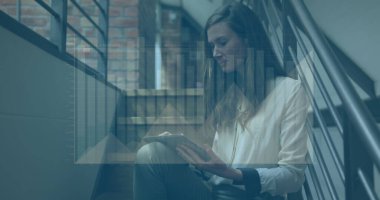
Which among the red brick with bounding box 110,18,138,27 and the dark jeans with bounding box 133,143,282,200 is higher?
the red brick with bounding box 110,18,138,27

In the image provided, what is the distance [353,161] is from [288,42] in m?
0.38

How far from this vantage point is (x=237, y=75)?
3.32 ft

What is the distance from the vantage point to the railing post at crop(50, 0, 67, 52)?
49.2 inches

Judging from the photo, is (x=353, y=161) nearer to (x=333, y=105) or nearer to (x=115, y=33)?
(x=333, y=105)

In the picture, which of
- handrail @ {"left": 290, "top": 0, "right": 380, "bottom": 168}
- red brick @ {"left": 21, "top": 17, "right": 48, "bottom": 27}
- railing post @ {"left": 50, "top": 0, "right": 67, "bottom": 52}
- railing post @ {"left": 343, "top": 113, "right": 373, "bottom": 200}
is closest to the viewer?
handrail @ {"left": 290, "top": 0, "right": 380, "bottom": 168}

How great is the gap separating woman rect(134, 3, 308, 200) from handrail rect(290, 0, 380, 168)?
0.11 meters

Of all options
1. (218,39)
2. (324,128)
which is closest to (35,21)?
(218,39)

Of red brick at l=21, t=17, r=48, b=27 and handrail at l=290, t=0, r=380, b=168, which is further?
red brick at l=21, t=17, r=48, b=27

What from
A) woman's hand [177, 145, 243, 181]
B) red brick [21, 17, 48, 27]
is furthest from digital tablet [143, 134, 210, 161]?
red brick [21, 17, 48, 27]

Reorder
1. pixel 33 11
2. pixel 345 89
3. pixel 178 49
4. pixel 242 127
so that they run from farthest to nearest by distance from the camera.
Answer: pixel 33 11, pixel 242 127, pixel 178 49, pixel 345 89

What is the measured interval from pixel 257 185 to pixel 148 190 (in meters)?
0.26

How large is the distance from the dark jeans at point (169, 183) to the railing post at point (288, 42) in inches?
11.8

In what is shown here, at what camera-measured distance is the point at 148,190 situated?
3.52 feet

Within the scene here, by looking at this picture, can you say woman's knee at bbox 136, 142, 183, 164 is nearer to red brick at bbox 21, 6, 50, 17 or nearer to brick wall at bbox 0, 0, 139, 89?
brick wall at bbox 0, 0, 139, 89
